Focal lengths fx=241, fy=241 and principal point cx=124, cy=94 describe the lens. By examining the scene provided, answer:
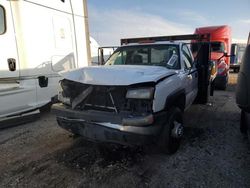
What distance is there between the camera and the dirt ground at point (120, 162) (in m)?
3.07

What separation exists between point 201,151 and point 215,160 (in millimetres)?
339

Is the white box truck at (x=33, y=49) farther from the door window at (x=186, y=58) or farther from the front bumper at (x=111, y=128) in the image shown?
the door window at (x=186, y=58)

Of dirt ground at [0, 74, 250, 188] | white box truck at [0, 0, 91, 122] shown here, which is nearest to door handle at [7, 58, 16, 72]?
white box truck at [0, 0, 91, 122]

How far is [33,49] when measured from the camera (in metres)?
5.14

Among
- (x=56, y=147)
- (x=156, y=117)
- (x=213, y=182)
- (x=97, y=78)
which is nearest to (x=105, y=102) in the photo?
(x=97, y=78)

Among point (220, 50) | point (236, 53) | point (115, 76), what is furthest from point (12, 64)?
point (236, 53)

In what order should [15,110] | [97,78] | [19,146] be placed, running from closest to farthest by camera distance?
[97,78] → [19,146] → [15,110]

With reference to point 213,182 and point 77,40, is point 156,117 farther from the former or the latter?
point 77,40

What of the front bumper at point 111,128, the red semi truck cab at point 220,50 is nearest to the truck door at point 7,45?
the front bumper at point 111,128

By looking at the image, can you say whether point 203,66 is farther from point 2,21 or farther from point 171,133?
point 2,21

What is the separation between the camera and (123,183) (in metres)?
3.02

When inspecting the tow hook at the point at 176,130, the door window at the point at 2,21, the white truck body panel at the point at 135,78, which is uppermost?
the door window at the point at 2,21

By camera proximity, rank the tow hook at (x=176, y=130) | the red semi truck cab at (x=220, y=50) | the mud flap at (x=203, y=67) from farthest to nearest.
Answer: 1. the red semi truck cab at (x=220, y=50)
2. the mud flap at (x=203, y=67)
3. the tow hook at (x=176, y=130)

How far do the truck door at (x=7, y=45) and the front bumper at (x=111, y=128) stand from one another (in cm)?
203
